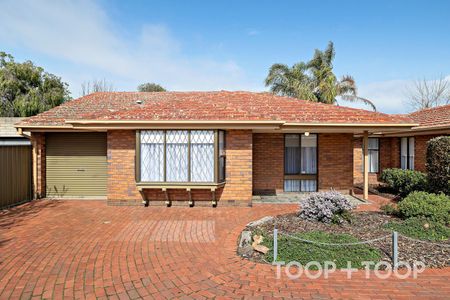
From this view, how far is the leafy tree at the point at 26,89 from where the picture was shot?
885 inches

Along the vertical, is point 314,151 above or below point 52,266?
above

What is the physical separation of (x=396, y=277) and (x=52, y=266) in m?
5.48

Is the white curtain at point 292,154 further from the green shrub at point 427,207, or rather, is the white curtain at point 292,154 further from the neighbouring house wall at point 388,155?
the green shrub at point 427,207

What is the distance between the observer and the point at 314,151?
10.2 metres

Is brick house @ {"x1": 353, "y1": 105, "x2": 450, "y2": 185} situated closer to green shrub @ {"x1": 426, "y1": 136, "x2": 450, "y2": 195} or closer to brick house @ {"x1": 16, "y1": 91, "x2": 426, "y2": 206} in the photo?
brick house @ {"x1": 16, "y1": 91, "x2": 426, "y2": 206}

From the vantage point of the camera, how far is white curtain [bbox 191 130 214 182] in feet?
25.3

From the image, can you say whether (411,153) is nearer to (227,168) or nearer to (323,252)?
(227,168)

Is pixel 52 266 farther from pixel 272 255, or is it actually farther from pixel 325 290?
pixel 325 290

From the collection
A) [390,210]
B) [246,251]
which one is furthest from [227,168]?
[390,210]

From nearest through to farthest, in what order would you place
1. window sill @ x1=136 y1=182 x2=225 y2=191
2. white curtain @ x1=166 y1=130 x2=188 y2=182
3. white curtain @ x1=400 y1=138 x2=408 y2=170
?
1. window sill @ x1=136 y1=182 x2=225 y2=191
2. white curtain @ x1=166 y1=130 x2=188 y2=182
3. white curtain @ x1=400 y1=138 x2=408 y2=170

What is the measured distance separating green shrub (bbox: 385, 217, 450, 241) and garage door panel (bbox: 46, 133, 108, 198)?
370 inches

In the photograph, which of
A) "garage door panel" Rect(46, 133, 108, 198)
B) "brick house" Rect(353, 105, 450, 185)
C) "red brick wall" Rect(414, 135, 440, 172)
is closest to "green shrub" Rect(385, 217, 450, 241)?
"brick house" Rect(353, 105, 450, 185)

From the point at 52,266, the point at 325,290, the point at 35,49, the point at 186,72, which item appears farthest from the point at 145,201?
the point at 186,72

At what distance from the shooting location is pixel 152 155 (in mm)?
7730
